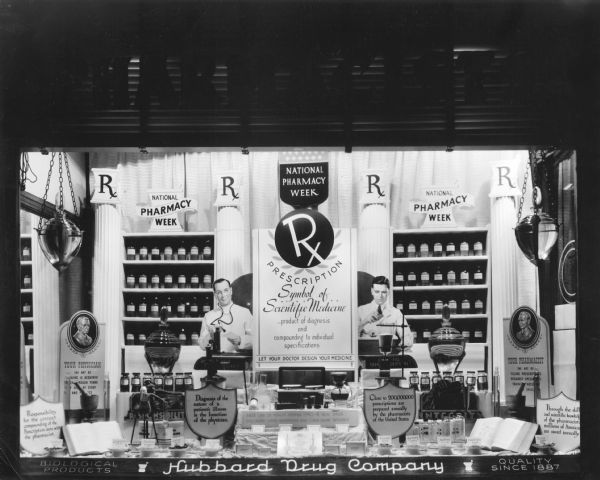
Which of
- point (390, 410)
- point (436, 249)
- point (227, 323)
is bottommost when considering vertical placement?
point (390, 410)

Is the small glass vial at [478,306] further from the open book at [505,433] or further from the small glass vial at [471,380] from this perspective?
the open book at [505,433]

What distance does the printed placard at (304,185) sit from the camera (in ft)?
20.9

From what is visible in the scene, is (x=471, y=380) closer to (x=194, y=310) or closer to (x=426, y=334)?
(x=426, y=334)

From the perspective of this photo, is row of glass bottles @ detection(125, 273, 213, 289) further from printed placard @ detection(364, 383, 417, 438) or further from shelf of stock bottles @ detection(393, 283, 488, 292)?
printed placard @ detection(364, 383, 417, 438)

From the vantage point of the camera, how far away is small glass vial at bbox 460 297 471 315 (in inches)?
298

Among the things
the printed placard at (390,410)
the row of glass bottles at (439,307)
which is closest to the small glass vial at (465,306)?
the row of glass bottles at (439,307)

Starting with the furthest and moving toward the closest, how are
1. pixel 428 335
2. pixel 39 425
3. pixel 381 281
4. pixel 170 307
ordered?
pixel 428 335 → pixel 170 307 → pixel 381 281 → pixel 39 425

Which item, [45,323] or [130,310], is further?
[130,310]

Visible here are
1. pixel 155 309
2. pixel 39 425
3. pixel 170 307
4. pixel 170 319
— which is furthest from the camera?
pixel 155 309

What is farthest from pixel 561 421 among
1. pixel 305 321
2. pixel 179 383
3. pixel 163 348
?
pixel 163 348

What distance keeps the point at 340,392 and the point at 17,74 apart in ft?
11.2

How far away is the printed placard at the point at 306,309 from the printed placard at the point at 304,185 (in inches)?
12.5

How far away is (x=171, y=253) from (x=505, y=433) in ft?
12.4

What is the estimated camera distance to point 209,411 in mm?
5469
